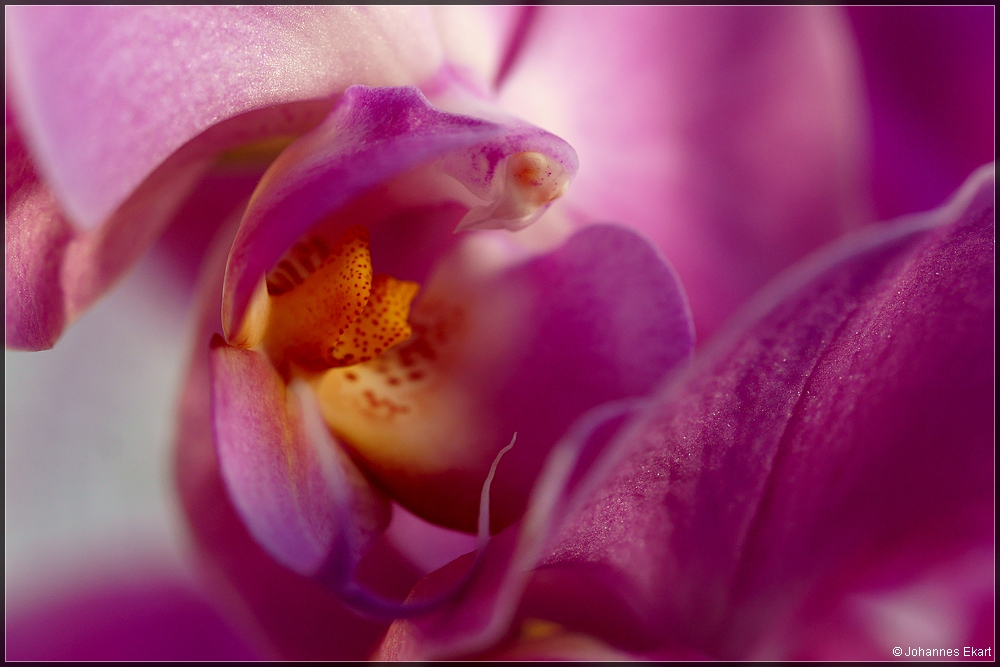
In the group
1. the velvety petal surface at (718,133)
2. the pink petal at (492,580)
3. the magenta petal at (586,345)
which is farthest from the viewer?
the velvety petal surface at (718,133)

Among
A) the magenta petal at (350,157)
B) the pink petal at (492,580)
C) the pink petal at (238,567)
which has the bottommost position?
the pink petal at (238,567)

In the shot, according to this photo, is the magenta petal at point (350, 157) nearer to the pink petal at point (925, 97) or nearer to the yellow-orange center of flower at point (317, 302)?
the yellow-orange center of flower at point (317, 302)

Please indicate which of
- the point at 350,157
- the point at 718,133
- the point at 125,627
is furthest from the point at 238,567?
A: the point at 718,133

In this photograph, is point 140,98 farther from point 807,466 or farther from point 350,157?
point 807,466

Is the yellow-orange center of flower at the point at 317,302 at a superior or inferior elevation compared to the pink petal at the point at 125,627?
superior

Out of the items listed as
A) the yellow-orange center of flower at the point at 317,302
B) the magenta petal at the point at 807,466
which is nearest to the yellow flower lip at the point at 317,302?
the yellow-orange center of flower at the point at 317,302

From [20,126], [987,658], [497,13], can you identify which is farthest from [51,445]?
[987,658]

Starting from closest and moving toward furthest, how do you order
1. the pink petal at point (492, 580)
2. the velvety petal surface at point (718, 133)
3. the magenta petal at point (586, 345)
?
1. the pink petal at point (492, 580)
2. the magenta petal at point (586, 345)
3. the velvety petal surface at point (718, 133)

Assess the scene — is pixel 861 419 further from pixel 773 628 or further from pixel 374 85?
pixel 374 85
